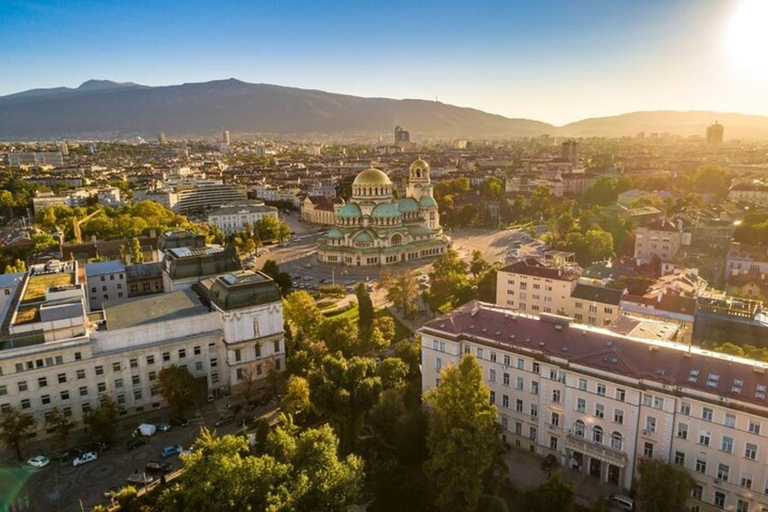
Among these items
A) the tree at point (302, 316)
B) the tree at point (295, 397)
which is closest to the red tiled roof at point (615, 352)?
the tree at point (295, 397)

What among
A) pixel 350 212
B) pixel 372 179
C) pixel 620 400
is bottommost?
pixel 620 400

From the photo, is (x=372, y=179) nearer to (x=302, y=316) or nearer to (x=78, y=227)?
(x=302, y=316)

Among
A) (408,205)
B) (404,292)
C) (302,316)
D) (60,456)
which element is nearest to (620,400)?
(302,316)

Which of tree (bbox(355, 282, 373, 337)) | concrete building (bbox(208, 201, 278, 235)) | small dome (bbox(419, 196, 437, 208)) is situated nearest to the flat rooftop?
tree (bbox(355, 282, 373, 337))

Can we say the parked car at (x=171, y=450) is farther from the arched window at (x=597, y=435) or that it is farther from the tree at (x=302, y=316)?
the arched window at (x=597, y=435)

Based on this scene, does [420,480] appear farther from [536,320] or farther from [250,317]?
[250,317]

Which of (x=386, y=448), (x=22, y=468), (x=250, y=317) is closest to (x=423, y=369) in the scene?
(x=386, y=448)

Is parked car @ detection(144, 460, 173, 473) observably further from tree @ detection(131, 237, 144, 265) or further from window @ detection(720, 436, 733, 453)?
tree @ detection(131, 237, 144, 265)
